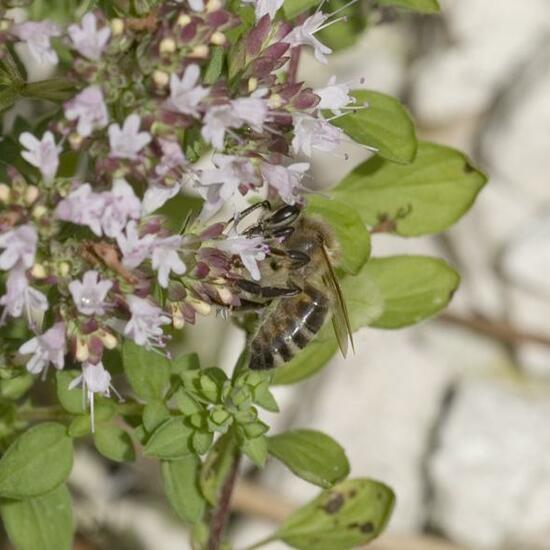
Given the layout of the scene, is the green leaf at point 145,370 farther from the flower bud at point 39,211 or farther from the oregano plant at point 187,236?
the flower bud at point 39,211

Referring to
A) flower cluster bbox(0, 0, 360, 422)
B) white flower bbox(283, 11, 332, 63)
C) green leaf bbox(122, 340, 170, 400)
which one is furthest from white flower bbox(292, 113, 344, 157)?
green leaf bbox(122, 340, 170, 400)

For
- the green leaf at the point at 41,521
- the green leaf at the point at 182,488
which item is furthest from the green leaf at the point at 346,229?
the green leaf at the point at 41,521

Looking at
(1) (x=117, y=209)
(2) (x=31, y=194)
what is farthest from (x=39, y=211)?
(1) (x=117, y=209)

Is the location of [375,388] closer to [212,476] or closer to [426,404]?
[426,404]

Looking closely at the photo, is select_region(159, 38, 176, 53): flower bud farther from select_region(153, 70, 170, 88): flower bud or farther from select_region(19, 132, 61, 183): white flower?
select_region(19, 132, 61, 183): white flower

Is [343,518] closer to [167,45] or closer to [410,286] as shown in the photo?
[410,286]

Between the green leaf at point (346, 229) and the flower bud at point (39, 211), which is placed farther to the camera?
the green leaf at point (346, 229)

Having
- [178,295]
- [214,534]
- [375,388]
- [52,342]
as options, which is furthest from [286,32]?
[375,388]
